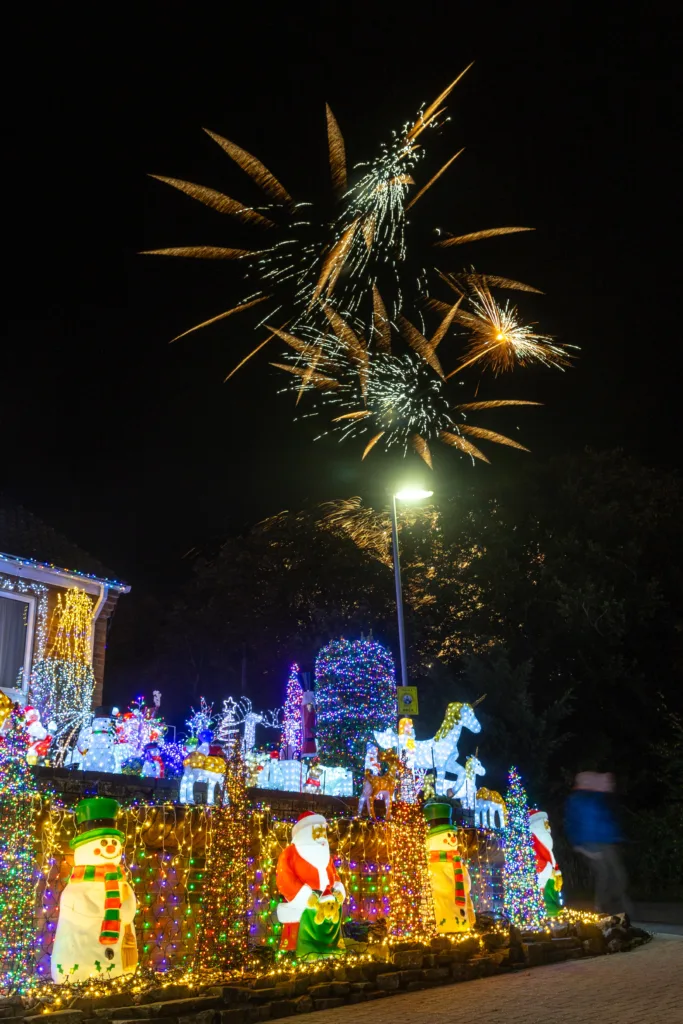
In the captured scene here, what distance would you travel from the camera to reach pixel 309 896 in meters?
8.41

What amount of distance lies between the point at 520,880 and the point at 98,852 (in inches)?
229

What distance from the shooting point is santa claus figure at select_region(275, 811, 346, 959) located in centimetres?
834

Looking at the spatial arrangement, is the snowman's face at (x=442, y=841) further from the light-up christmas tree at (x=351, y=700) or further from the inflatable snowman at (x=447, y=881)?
the light-up christmas tree at (x=351, y=700)

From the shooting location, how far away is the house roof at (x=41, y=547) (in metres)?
20.3

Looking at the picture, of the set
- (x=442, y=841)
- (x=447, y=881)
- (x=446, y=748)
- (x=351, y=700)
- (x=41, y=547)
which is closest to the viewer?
(x=447, y=881)

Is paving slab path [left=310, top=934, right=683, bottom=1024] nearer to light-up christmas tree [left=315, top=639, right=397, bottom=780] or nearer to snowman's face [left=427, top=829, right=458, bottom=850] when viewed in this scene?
snowman's face [left=427, top=829, right=458, bottom=850]

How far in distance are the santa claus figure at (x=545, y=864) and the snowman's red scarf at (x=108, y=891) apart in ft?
19.7

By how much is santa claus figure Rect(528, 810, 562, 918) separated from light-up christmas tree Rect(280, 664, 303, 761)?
9677 mm

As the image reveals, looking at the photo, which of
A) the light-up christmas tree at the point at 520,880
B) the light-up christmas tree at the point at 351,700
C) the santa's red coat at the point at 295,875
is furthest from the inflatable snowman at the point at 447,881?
Result: the light-up christmas tree at the point at 351,700

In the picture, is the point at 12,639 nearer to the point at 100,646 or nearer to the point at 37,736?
the point at 100,646

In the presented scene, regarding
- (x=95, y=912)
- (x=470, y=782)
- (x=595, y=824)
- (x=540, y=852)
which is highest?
(x=470, y=782)

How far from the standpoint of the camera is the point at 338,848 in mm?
10438

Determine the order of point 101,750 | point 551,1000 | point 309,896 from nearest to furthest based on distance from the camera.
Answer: point 551,1000 → point 309,896 → point 101,750

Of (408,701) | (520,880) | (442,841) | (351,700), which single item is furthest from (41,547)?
(442,841)
